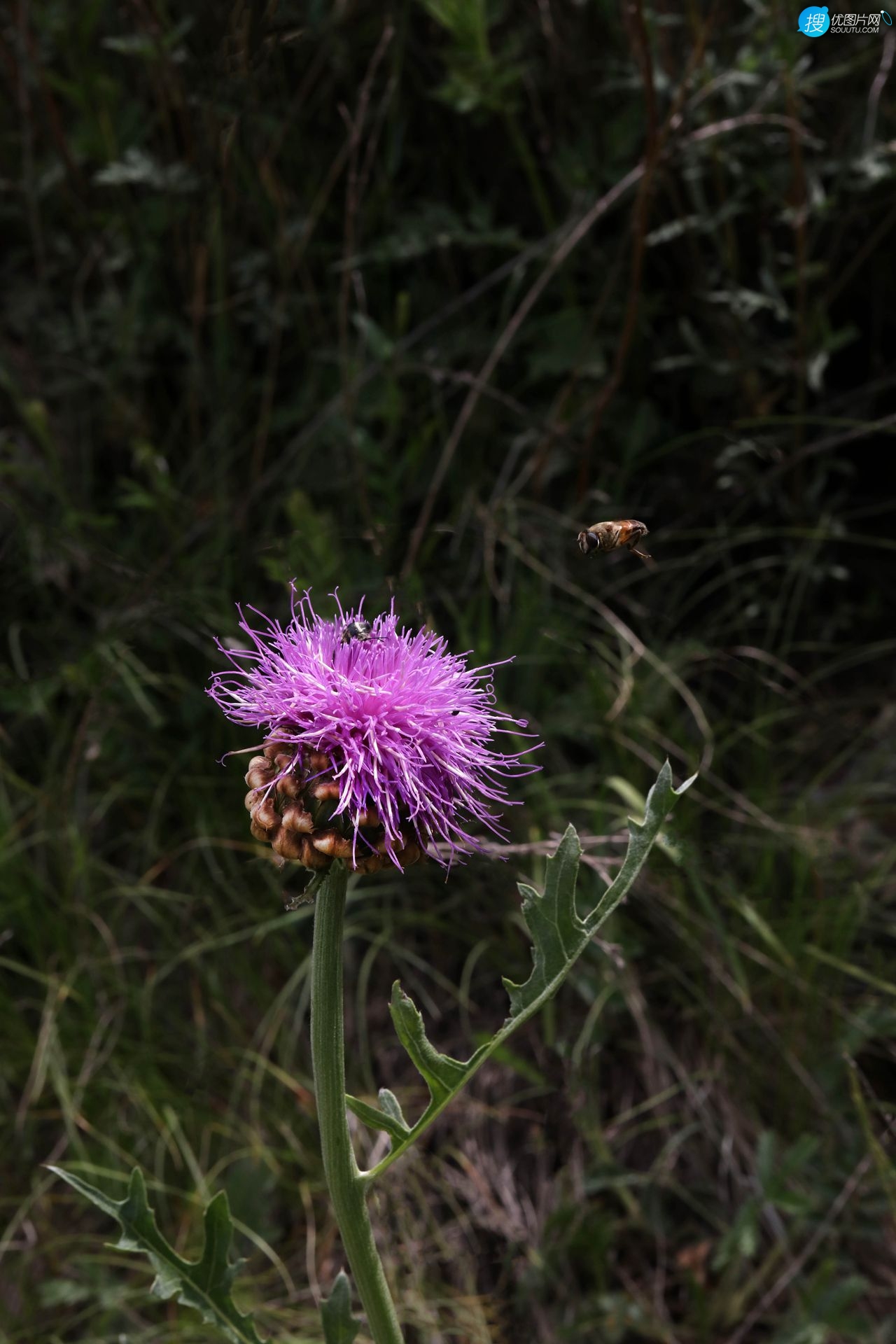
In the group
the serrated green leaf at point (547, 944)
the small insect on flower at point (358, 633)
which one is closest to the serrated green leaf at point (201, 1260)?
the serrated green leaf at point (547, 944)

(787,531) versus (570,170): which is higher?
(570,170)

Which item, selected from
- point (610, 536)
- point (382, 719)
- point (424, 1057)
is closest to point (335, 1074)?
point (424, 1057)

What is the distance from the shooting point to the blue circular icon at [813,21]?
287 cm

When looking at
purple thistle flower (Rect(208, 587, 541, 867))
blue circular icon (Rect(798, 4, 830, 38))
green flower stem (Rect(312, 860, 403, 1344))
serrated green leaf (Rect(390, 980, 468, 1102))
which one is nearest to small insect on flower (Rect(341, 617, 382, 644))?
purple thistle flower (Rect(208, 587, 541, 867))

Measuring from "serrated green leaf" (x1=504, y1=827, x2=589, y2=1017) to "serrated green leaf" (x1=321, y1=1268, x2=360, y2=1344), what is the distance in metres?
0.40

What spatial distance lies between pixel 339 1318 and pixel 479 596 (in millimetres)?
1911

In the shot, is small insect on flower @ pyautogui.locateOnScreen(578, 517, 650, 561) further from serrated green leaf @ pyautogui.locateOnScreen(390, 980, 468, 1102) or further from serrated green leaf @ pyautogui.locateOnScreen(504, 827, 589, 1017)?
serrated green leaf @ pyautogui.locateOnScreen(390, 980, 468, 1102)

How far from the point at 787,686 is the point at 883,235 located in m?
1.21

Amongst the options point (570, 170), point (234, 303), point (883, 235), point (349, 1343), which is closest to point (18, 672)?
point (234, 303)

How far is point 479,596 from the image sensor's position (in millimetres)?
3053

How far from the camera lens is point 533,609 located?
2818 mm

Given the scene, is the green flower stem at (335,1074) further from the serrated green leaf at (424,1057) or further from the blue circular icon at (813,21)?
the blue circular icon at (813,21)

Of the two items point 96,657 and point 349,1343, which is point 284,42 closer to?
point 96,657

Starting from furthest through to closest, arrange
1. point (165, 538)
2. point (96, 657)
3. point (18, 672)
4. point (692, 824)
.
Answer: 1. point (165, 538)
2. point (18, 672)
3. point (96, 657)
4. point (692, 824)
